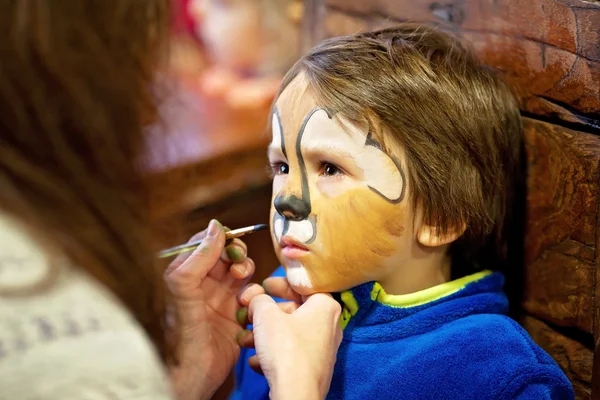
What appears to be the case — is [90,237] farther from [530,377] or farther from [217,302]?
[530,377]

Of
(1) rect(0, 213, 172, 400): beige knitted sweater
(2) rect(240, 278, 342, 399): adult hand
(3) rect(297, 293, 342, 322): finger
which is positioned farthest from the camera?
(3) rect(297, 293, 342, 322): finger

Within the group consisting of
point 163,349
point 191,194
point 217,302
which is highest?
point 163,349

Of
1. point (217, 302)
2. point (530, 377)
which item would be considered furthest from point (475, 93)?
point (217, 302)

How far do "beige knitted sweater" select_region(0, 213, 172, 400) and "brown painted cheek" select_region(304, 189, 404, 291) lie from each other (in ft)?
1.32

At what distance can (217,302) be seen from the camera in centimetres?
114

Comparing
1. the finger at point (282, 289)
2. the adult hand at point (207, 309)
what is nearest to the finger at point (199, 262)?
the adult hand at point (207, 309)

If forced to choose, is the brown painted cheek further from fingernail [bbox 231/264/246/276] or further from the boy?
fingernail [bbox 231/264/246/276]

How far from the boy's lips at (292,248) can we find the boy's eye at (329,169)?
0.34 feet

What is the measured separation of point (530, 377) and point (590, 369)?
200 millimetres

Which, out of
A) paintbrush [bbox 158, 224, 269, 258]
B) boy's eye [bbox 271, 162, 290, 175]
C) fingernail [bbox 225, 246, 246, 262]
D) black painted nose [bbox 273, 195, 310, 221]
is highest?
boy's eye [bbox 271, 162, 290, 175]

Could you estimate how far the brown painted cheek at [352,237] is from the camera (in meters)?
0.98

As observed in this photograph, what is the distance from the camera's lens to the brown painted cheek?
3.23ft

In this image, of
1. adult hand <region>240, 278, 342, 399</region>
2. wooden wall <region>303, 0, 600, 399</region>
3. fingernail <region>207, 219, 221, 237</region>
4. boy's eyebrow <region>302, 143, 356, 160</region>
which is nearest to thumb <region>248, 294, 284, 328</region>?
adult hand <region>240, 278, 342, 399</region>

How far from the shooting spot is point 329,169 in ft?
3.28
